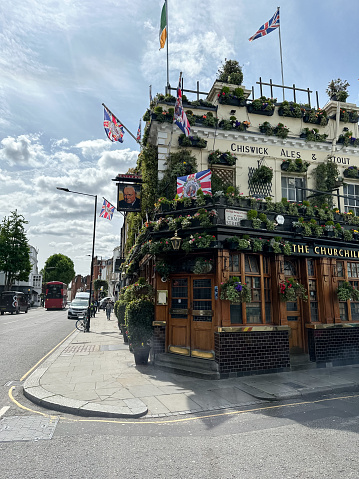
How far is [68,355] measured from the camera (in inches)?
482

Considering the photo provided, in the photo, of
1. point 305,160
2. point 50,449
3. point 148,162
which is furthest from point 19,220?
point 50,449

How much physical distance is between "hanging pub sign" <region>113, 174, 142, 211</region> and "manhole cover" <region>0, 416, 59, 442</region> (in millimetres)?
9986

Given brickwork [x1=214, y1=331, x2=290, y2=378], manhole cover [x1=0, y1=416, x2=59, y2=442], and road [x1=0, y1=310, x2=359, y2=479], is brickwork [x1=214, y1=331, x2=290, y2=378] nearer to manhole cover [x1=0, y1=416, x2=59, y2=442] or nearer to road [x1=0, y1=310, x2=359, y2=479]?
road [x1=0, y1=310, x2=359, y2=479]

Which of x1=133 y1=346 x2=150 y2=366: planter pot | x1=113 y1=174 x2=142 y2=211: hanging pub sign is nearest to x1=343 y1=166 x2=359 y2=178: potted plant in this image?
x1=113 y1=174 x2=142 y2=211: hanging pub sign

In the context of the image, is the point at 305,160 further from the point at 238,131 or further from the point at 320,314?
the point at 320,314

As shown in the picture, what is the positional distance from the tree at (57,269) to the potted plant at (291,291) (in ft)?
284

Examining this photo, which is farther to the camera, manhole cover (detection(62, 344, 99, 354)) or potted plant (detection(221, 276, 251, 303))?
manhole cover (detection(62, 344, 99, 354))

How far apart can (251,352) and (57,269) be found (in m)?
88.1

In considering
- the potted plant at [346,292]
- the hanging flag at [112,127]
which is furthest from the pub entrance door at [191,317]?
the hanging flag at [112,127]

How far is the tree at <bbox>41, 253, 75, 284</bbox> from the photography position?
90.1m

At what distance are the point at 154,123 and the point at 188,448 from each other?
37.0 ft

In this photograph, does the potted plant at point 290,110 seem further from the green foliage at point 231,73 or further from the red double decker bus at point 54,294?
the red double decker bus at point 54,294

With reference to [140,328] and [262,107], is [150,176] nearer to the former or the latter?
[262,107]

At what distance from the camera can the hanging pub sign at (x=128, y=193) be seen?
1491 cm
